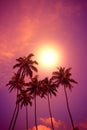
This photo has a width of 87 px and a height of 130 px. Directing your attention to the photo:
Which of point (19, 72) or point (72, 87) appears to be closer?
point (19, 72)

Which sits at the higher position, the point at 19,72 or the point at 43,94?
the point at 19,72

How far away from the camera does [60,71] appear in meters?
60.4

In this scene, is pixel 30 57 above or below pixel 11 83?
above

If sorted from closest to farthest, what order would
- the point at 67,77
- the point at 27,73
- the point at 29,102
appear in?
the point at 27,73, the point at 67,77, the point at 29,102

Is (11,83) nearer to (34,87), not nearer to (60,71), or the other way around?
(34,87)

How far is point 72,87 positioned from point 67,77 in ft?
11.3

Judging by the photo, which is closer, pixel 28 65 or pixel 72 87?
pixel 28 65

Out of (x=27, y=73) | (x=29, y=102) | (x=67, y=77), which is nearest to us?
(x=27, y=73)

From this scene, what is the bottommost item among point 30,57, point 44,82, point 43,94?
point 43,94

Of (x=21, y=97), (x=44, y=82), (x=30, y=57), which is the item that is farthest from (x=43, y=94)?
(x=30, y=57)

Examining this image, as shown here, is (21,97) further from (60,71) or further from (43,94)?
(60,71)

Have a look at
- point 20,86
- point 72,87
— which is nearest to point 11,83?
point 20,86

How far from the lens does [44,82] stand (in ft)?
195

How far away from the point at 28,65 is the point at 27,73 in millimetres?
2343
